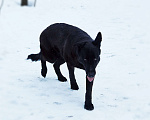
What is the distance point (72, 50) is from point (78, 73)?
1.70 metres

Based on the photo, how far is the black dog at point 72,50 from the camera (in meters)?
4.20

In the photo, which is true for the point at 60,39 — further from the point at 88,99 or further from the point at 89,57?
the point at 88,99

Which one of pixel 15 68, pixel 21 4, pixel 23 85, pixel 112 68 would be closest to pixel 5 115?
pixel 23 85

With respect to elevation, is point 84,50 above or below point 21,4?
above

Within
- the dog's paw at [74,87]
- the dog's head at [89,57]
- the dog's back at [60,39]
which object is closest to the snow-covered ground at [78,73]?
the dog's paw at [74,87]

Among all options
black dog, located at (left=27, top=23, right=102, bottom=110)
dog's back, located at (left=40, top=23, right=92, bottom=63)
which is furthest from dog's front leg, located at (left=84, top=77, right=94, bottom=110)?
dog's back, located at (left=40, top=23, right=92, bottom=63)

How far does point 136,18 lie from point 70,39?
281 inches

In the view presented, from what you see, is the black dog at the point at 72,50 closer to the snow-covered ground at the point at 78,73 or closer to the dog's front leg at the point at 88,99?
the dog's front leg at the point at 88,99

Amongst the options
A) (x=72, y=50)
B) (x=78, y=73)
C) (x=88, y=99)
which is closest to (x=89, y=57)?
(x=72, y=50)

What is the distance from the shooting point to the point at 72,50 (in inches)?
183

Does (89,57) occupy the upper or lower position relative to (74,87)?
upper

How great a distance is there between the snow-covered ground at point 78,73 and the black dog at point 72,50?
0.31m

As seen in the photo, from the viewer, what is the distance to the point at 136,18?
11.4 metres

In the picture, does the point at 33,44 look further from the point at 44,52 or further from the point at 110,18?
the point at 110,18
